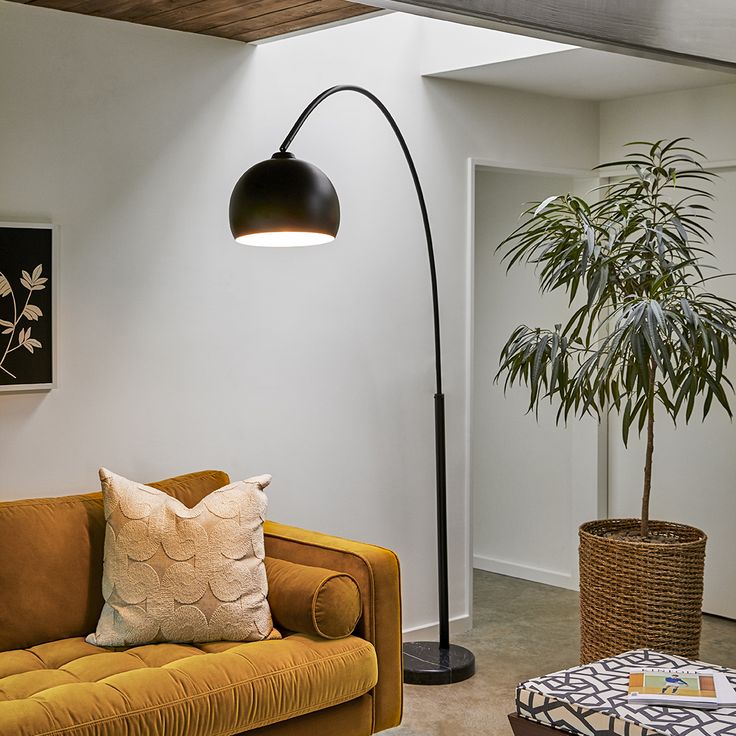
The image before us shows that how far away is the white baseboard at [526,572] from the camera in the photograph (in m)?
5.36

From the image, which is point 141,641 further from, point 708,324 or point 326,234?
point 708,324

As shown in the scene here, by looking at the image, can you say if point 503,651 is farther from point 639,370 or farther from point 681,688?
point 681,688

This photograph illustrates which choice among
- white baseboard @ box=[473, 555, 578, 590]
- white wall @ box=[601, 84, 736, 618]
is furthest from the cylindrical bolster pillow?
white baseboard @ box=[473, 555, 578, 590]

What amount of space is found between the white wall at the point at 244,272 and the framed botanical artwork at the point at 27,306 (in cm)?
6

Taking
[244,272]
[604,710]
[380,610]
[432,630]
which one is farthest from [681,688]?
[244,272]

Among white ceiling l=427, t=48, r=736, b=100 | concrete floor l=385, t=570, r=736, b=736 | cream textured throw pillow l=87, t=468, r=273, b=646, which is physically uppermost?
white ceiling l=427, t=48, r=736, b=100

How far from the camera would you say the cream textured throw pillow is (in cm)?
301

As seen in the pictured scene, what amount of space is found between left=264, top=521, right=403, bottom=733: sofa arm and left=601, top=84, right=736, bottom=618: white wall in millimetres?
2237

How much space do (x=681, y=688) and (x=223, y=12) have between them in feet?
8.07

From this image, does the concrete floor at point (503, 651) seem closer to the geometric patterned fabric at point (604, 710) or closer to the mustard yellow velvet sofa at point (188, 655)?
the mustard yellow velvet sofa at point (188, 655)

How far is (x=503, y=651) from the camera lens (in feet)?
14.2

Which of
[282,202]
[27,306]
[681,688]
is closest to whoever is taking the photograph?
[681,688]

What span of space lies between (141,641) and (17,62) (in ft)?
6.10

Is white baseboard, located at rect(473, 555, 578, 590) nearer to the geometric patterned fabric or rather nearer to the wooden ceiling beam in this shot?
the geometric patterned fabric
